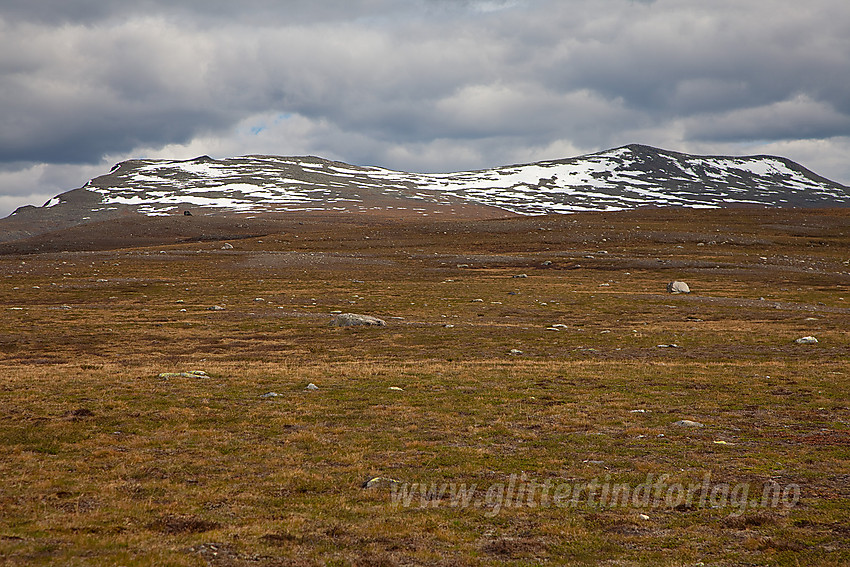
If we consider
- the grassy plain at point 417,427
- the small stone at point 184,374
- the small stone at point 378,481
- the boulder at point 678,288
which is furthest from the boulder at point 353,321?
the boulder at point 678,288

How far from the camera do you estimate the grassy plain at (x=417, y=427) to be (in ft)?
39.9

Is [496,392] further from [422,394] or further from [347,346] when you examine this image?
[347,346]

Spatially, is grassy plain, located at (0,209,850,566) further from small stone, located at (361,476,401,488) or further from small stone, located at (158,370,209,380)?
small stone, located at (158,370,209,380)

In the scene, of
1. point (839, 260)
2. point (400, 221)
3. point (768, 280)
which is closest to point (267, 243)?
point (400, 221)

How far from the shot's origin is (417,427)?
21.0 m

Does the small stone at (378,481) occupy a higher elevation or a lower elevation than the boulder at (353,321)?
lower

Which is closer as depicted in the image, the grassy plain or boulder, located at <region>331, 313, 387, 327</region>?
the grassy plain

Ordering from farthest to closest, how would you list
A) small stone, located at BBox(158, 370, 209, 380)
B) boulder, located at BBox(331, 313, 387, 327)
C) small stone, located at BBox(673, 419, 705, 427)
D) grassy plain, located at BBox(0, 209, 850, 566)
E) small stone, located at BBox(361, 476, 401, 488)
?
1. boulder, located at BBox(331, 313, 387, 327)
2. small stone, located at BBox(158, 370, 209, 380)
3. small stone, located at BBox(673, 419, 705, 427)
4. small stone, located at BBox(361, 476, 401, 488)
5. grassy plain, located at BBox(0, 209, 850, 566)

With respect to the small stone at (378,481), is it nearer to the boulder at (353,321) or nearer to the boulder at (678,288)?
the boulder at (353,321)

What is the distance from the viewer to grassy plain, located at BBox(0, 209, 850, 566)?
12.2 metres

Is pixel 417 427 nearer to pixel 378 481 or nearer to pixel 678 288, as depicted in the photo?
pixel 378 481

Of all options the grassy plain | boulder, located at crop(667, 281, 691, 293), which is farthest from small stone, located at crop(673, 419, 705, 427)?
boulder, located at crop(667, 281, 691, 293)

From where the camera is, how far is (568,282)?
7600cm

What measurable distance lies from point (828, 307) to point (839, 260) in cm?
4496
